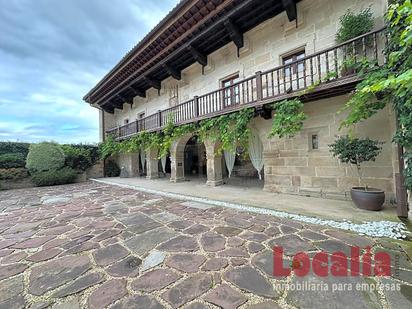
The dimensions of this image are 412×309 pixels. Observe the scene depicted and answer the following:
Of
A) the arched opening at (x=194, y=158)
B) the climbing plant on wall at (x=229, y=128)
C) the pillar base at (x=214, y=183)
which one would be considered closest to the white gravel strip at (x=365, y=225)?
→ the climbing plant on wall at (x=229, y=128)

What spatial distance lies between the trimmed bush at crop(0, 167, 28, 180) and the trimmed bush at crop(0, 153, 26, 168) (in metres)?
0.39

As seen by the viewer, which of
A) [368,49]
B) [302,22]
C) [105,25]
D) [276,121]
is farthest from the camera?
[105,25]

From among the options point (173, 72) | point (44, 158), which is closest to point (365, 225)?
point (173, 72)

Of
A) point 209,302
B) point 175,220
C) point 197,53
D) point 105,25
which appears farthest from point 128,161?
point 209,302

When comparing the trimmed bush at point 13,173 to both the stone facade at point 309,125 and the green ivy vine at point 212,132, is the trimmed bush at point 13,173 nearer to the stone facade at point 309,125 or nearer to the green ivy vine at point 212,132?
the green ivy vine at point 212,132

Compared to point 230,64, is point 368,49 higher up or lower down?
lower down

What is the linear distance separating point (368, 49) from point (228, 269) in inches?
233

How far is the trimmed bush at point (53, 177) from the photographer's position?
10.9 meters

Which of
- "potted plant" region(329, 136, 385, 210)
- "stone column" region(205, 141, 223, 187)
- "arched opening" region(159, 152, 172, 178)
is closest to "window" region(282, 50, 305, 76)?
"potted plant" region(329, 136, 385, 210)

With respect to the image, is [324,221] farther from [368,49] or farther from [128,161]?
[128,161]

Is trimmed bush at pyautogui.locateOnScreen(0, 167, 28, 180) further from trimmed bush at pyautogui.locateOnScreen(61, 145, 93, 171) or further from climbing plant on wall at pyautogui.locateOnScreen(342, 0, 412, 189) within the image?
climbing plant on wall at pyautogui.locateOnScreen(342, 0, 412, 189)

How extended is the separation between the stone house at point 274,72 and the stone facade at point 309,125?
0.02m

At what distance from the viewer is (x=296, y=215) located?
3893mm

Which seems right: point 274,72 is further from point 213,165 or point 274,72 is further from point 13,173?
point 13,173
